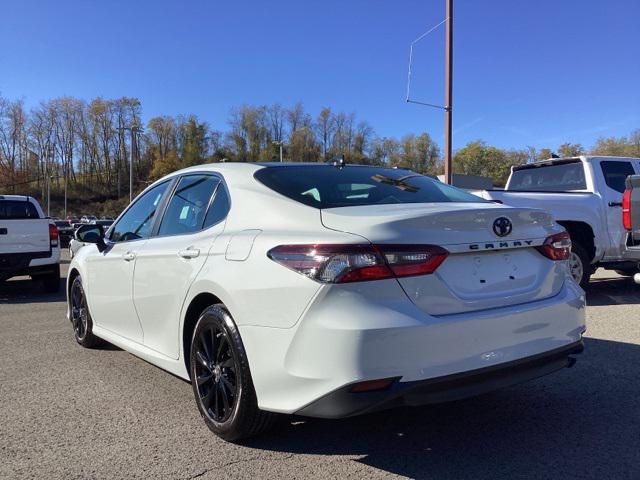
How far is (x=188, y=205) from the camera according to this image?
3.84 m

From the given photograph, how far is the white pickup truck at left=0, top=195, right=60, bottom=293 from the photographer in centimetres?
923

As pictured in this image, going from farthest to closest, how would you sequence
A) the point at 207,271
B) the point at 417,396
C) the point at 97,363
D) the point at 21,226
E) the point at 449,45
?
the point at 449,45 < the point at 21,226 < the point at 97,363 < the point at 207,271 < the point at 417,396

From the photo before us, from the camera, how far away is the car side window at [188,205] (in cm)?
362

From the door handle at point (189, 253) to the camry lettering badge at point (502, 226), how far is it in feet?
5.65

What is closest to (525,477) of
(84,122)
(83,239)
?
(83,239)

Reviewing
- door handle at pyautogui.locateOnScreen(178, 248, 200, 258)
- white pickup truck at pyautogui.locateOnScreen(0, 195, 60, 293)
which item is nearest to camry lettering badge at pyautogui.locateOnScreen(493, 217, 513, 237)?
door handle at pyautogui.locateOnScreen(178, 248, 200, 258)

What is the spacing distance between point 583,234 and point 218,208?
6.36 metres

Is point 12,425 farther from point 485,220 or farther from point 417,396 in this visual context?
point 485,220

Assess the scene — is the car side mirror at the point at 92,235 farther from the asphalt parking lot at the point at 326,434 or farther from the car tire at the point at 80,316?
the asphalt parking lot at the point at 326,434

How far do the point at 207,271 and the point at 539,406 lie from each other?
7.74 feet

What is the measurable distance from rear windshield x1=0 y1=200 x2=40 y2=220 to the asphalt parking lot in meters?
5.79

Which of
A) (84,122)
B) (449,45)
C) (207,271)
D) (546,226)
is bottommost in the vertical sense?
(207,271)

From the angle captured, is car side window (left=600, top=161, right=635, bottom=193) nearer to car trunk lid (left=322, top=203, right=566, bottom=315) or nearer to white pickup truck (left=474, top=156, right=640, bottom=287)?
white pickup truck (left=474, top=156, right=640, bottom=287)

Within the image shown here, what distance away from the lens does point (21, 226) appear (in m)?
9.38
